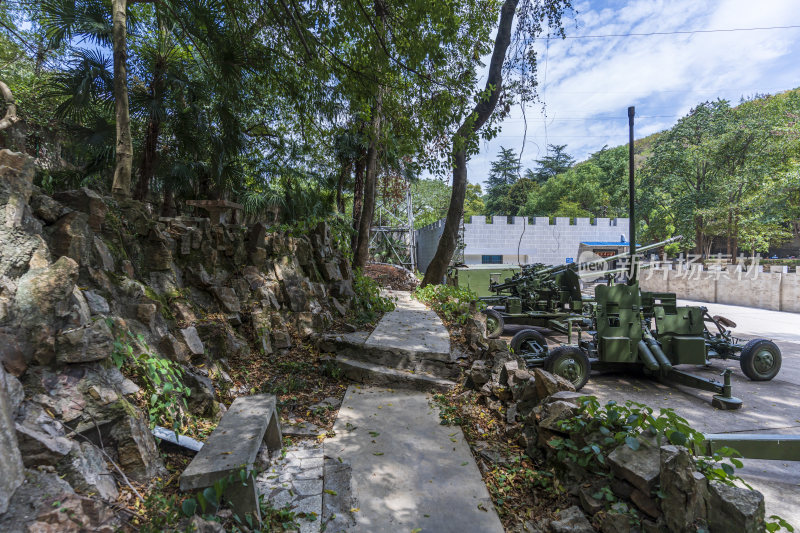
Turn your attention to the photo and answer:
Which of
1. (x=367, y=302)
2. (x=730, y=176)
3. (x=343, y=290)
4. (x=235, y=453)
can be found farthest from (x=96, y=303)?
(x=730, y=176)

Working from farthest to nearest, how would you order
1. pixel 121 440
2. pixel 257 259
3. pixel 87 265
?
1. pixel 257 259
2. pixel 87 265
3. pixel 121 440

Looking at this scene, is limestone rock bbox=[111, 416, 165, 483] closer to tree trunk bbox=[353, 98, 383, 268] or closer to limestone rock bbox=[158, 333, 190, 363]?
limestone rock bbox=[158, 333, 190, 363]

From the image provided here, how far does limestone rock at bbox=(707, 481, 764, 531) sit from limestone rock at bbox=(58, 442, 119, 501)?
3.34 metres

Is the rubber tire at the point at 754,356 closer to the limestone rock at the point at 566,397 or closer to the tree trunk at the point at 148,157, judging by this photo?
the limestone rock at the point at 566,397

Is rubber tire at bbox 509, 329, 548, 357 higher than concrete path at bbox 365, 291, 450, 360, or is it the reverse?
concrete path at bbox 365, 291, 450, 360

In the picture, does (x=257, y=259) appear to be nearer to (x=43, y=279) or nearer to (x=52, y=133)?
(x=43, y=279)

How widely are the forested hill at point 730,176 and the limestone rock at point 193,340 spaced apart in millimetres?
22382

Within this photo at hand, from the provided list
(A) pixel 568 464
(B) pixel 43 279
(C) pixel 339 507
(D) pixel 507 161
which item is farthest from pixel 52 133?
(D) pixel 507 161

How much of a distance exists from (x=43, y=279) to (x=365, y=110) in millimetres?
5876

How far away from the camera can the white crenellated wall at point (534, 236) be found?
2400 cm

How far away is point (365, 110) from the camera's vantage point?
7.38 m

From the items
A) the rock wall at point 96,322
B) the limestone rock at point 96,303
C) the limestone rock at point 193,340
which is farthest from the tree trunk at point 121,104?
the limestone rock at point 96,303

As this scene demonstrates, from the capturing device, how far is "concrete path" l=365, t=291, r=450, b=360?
18.0ft

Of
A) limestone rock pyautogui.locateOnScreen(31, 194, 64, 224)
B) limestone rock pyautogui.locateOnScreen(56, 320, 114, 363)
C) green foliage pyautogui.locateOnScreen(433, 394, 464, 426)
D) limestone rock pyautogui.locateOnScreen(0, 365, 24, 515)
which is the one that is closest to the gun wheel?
green foliage pyautogui.locateOnScreen(433, 394, 464, 426)
